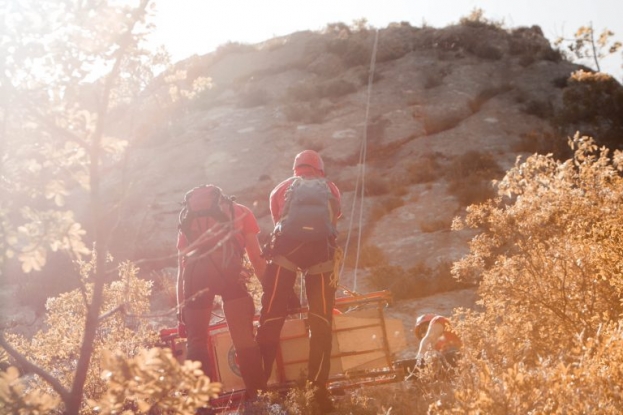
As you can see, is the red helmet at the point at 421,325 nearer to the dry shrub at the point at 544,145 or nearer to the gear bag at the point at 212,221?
the gear bag at the point at 212,221

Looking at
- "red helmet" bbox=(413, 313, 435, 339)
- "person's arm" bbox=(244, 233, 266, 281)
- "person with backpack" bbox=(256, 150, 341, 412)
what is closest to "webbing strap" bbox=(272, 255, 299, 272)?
"person with backpack" bbox=(256, 150, 341, 412)

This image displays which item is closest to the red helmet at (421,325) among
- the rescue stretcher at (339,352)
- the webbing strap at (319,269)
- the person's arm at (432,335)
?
the person's arm at (432,335)

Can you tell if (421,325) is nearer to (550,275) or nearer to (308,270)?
(550,275)

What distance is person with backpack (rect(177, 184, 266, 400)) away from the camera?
6.25m

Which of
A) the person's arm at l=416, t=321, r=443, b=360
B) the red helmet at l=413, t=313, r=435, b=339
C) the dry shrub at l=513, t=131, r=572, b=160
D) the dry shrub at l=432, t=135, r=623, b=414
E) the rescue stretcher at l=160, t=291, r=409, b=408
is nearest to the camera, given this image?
the dry shrub at l=432, t=135, r=623, b=414

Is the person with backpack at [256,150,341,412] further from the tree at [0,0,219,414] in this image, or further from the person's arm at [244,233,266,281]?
the tree at [0,0,219,414]

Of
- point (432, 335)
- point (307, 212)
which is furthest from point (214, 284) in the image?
point (432, 335)

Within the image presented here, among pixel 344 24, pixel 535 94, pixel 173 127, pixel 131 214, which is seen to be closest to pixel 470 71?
pixel 535 94

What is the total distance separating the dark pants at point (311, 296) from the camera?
6.43m

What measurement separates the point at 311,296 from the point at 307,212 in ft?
2.64

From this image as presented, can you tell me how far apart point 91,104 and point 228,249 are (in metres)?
3.04

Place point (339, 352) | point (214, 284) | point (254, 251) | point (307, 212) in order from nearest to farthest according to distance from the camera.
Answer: point (214, 284) → point (307, 212) → point (254, 251) → point (339, 352)

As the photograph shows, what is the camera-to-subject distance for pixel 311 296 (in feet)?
21.2

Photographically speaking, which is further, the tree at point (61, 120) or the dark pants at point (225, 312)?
the dark pants at point (225, 312)
